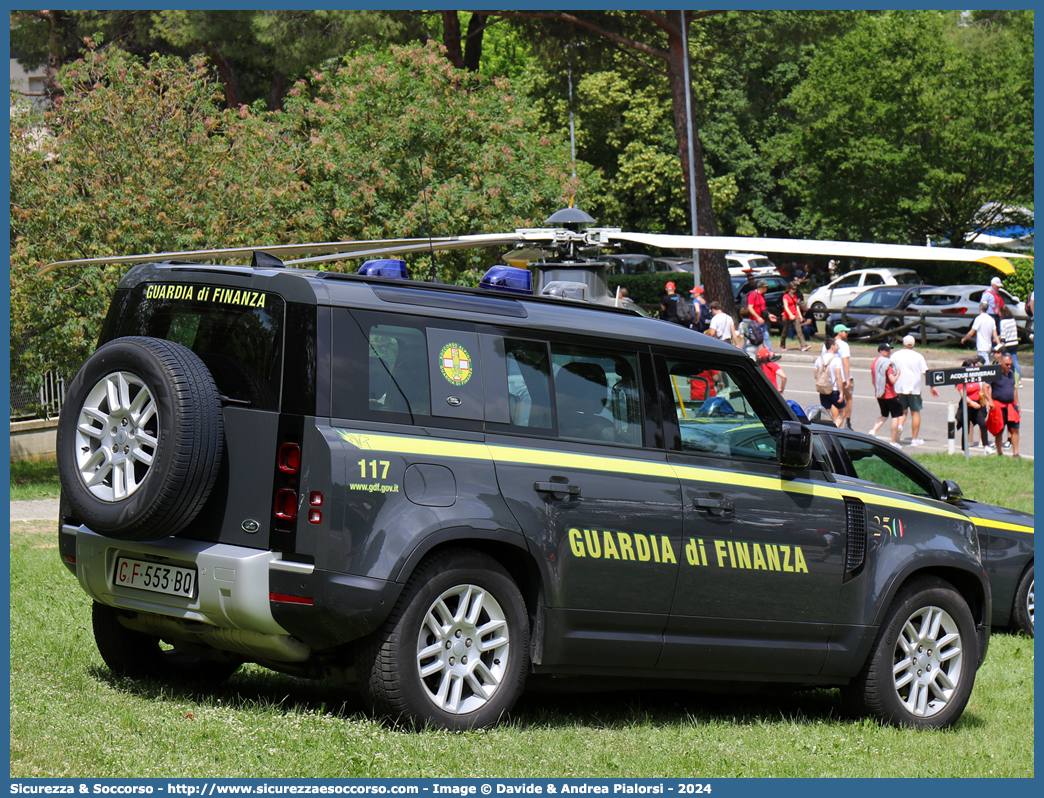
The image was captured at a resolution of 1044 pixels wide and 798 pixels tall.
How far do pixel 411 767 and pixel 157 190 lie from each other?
14607 mm

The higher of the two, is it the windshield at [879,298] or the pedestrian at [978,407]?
the windshield at [879,298]

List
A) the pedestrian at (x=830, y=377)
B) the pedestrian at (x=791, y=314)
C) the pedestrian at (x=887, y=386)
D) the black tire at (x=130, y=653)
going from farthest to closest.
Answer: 1. the pedestrian at (x=791, y=314)
2. the pedestrian at (x=887, y=386)
3. the pedestrian at (x=830, y=377)
4. the black tire at (x=130, y=653)

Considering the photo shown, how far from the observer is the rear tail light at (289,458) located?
508 cm

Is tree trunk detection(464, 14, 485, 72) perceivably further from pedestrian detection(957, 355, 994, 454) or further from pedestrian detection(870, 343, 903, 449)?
pedestrian detection(957, 355, 994, 454)

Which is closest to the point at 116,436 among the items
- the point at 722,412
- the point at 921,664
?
the point at 722,412

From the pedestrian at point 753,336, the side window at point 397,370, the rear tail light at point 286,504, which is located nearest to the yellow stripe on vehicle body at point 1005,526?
the side window at point 397,370

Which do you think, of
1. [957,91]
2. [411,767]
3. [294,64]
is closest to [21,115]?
[294,64]

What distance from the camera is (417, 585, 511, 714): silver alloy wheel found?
208 inches

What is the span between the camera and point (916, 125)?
41.1m

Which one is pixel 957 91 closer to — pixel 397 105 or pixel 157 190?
pixel 397 105

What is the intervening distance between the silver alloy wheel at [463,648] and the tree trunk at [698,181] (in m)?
26.0

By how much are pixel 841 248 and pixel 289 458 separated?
177 inches

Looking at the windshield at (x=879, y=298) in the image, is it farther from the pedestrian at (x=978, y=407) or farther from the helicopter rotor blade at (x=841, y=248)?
the helicopter rotor blade at (x=841, y=248)

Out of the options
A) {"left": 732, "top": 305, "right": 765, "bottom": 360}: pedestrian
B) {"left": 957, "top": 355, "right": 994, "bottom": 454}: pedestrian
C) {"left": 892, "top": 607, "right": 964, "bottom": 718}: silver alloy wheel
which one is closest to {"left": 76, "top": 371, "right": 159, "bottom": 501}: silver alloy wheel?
{"left": 892, "top": 607, "right": 964, "bottom": 718}: silver alloy wheel
